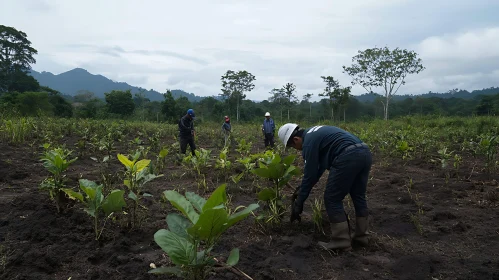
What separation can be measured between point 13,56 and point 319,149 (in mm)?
50538

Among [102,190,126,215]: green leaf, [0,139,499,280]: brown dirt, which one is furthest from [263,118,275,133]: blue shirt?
[102,190,126,215]: green leaf

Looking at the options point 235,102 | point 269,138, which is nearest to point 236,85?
point 235,102

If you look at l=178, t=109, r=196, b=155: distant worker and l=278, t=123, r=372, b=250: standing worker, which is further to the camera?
l=178, t=109, r=196, b=155: distant worker

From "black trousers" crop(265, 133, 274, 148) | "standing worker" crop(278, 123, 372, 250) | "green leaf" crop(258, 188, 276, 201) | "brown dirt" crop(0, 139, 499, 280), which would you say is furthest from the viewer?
"black trousers" crop(265, 133, 274, 148)

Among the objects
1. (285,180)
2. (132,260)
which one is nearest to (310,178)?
(285,180)

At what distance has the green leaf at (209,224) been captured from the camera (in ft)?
5.82

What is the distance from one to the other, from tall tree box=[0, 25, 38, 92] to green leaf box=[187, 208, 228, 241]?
4814cm

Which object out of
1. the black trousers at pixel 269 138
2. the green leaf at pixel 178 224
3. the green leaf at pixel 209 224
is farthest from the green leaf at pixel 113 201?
the black trousers at pixel 269 138

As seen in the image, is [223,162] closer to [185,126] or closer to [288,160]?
[288,160]

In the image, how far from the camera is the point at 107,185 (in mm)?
4629

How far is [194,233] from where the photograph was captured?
189 cm

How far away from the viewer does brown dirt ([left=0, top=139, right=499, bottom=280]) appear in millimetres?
2586

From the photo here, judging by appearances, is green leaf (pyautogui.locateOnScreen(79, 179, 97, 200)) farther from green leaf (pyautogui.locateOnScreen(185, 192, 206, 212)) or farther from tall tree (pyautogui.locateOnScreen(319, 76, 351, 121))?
tall tree (pyautogui.locateOnScreen(319, 76, 351, 121))

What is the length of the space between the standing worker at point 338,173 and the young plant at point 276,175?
203 millimetres
